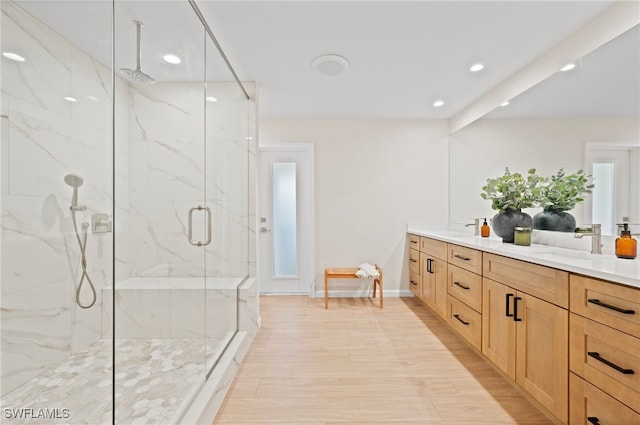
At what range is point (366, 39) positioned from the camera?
211 cm

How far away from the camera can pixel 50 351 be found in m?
1.33

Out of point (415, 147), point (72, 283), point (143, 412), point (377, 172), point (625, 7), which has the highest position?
point (625, 7)

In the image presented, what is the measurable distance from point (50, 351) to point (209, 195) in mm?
1107

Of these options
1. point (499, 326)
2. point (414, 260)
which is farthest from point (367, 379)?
point (414, 260)

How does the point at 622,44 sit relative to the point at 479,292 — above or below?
above

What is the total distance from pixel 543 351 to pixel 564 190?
1.20 meters

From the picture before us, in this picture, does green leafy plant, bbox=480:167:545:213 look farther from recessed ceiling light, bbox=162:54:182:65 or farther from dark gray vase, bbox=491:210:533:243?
recessed ceiling light, bbox=162:54:182:65

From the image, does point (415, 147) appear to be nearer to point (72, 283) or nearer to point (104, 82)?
point (104, 82)

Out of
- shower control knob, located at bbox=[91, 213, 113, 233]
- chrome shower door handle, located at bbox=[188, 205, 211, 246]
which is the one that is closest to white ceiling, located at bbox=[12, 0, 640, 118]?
shower control knob, located at bbox=[91, 213, 113, 233]

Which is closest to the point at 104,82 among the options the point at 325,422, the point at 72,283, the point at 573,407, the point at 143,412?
the point at 72,283

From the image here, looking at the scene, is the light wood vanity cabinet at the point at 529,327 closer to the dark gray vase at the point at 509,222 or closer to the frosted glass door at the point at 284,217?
the dark gray vase at the point at 509,222

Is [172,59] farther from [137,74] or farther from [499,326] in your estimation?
[499,326]
